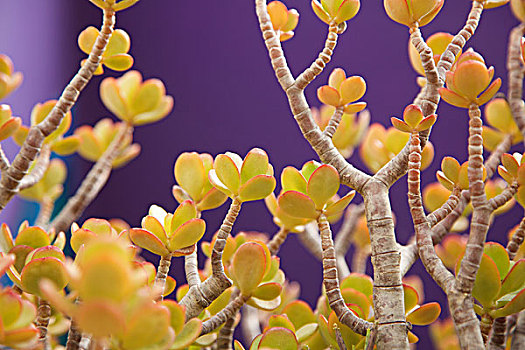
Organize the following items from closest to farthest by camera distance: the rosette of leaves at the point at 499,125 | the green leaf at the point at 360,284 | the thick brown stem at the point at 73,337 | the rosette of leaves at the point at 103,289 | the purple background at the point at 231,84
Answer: the rosette of leaves at the point at 103,289, the thick brown stem at the point at 73,337, the green leaf at the point at 360,284, the rosette of leaves at the point at 499,125, the purple background at the point at 231,84

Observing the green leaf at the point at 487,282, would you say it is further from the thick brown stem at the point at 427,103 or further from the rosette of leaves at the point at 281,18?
the rosette of leaves at the point at 281,18

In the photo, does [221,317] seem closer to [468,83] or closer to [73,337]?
[73,337]

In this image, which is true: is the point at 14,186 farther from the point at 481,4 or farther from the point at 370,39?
the point at 370,39

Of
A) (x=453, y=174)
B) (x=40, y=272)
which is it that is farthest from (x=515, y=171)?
(x=40, y=272)

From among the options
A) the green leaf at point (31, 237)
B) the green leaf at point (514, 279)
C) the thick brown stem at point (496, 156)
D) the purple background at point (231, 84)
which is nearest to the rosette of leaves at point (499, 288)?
the green leaf at point (514, 279)

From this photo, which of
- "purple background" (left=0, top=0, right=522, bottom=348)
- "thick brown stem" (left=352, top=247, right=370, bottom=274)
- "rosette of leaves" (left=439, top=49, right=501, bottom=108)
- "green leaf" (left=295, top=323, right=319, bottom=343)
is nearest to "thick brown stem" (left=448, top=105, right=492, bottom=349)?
"rosette of leaves" (left=439, top=49, right=501, bottom=108)

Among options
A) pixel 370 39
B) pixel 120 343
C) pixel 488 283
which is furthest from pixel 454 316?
pixel 370 39

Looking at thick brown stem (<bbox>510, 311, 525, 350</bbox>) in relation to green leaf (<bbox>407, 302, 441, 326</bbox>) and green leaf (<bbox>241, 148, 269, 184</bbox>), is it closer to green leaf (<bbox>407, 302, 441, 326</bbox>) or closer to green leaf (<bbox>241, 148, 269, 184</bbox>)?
green leaf (<bbox>407, 302, 441, 326</bbox>)
